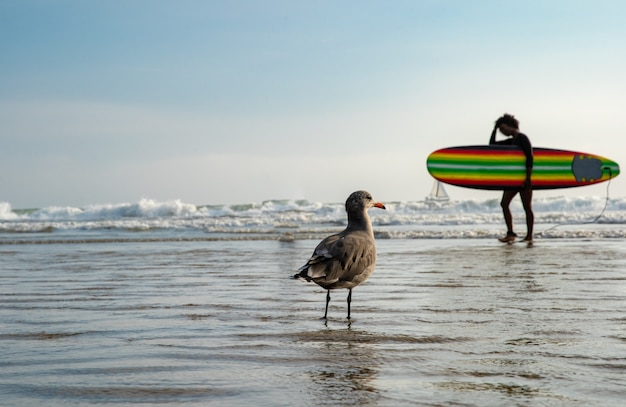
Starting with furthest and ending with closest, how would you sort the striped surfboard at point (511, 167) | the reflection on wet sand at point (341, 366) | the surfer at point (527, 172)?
1. the striped surfboard at point (511, 167)
2. the surfer at point (527, 172)
3. the reflection on wet sand at point (341, 366)

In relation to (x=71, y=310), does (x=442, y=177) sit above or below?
above

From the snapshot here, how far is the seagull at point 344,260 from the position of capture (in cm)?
480

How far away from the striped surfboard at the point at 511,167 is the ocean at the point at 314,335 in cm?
453

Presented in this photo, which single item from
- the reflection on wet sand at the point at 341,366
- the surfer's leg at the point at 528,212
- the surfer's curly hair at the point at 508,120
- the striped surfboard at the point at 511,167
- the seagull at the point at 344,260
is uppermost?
the surfer's curly hair at the point at 508,120

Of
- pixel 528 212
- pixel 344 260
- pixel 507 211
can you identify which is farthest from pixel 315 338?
pixel 528 212

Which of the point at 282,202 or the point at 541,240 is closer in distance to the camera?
the point at 541,240

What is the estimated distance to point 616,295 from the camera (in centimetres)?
597

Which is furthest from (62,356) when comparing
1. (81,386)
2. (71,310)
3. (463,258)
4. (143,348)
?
(463,258)

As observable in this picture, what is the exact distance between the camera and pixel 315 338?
431 centimetres

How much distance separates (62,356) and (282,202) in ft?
151

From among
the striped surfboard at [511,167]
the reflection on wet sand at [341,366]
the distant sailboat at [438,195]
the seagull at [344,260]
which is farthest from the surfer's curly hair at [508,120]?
the distant sailboat at [438,195]

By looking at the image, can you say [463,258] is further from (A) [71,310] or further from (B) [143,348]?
(B) [143,348]

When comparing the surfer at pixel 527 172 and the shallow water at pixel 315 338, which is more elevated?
the surfer at pixel 527 172

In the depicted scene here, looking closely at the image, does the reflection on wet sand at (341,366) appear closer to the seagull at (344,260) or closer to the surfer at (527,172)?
the seagull at (344,260)
